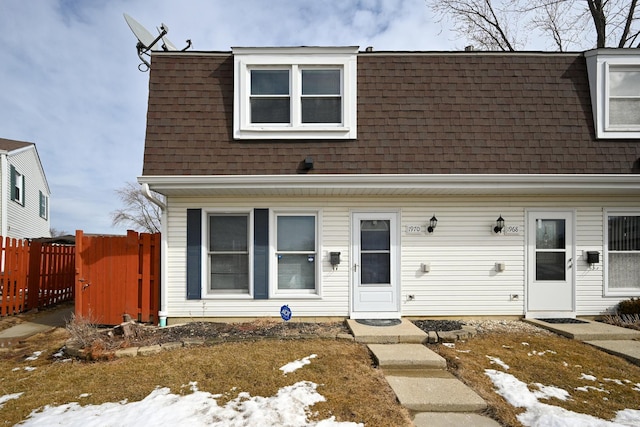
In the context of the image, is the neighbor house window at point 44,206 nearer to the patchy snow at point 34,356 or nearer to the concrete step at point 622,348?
the patchy snow at point 34,356

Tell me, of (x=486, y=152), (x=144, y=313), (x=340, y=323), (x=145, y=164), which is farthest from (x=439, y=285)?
(x=145, y=164)

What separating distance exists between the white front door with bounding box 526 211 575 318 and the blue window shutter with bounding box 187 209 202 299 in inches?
248

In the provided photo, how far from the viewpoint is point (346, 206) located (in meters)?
6.46

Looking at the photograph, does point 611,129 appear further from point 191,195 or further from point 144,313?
point 144,313

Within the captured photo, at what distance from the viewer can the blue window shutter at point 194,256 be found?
625 cm

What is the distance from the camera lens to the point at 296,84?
652 centimetres

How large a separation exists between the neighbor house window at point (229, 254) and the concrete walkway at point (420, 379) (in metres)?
2.32

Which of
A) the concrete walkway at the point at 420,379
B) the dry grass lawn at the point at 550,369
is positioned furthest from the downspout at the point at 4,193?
the dry grass lawn at the point at 550,369

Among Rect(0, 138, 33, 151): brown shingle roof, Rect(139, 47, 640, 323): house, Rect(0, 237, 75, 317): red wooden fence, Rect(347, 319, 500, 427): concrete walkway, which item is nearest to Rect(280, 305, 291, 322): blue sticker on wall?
Rect(139, 47, 640, 323): house

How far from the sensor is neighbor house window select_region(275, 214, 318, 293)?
21.1 ft

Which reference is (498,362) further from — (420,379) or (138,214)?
(138,214)

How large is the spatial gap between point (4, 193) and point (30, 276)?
330 inches

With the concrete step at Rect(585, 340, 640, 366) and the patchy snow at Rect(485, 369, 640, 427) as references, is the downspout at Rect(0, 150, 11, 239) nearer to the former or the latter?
the patchy snow at Rect(485, 369, 640, 427)

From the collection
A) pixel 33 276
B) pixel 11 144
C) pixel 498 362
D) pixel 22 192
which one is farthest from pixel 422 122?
pixel 11 144
